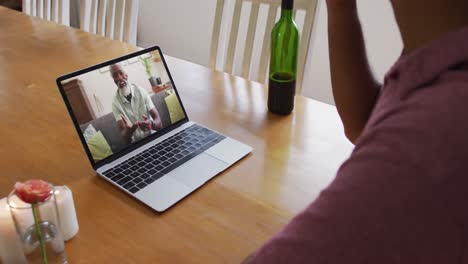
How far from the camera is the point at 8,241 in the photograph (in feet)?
2.18

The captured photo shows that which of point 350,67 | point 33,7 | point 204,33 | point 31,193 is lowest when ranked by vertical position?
point 204,33

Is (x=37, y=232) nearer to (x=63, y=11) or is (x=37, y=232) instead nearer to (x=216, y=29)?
(x=216, y=29)

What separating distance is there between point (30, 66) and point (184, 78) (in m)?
0.50

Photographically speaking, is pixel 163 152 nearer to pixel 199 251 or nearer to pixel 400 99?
pixel 199 251

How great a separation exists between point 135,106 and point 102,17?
114cm

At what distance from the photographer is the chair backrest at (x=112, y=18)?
1811 mm

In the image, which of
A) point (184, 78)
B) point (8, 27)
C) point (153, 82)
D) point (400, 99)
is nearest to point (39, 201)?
point (153, 82)

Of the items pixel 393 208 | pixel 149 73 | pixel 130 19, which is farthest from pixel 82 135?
pixel 130 19

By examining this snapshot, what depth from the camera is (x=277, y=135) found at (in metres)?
1.03

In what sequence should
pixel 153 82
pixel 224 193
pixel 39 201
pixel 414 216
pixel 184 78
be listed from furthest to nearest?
1. pixel 184 78
2. pixel 153 82
3. pixel 224 193
4. pixel 39 201
5. pixel 414 216

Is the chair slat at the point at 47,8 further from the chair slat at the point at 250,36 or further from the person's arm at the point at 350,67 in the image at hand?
the person's arm at the point at 350,67

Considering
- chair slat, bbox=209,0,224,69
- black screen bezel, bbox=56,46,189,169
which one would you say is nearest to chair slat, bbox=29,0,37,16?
chair slat, bbox=209,0,224,69

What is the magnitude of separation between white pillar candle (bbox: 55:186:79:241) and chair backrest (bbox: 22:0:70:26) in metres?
1.53

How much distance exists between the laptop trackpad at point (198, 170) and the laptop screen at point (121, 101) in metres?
0.12
